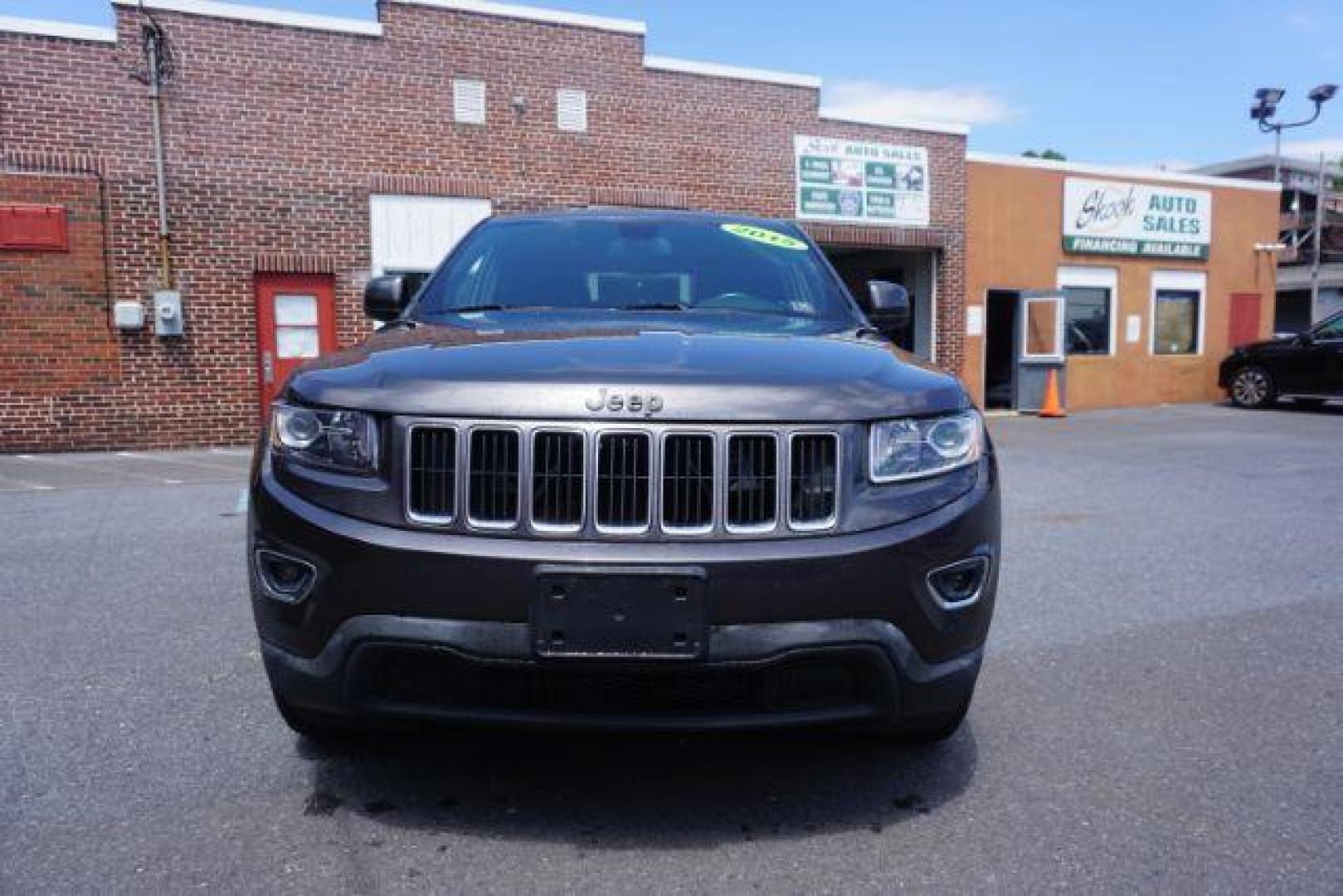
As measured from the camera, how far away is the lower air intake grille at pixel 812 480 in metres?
2.25

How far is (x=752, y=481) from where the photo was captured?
7.36 feet

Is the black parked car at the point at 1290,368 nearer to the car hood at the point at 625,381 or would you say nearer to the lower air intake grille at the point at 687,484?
the car hood at the point at 625,381

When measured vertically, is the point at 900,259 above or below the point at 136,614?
above

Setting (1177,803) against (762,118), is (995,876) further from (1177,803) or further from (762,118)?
(762,118)

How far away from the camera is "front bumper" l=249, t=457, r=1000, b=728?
214 centimetres

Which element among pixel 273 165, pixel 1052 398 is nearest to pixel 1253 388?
pixel 1052 398

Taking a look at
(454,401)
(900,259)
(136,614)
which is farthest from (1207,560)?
(900,259)

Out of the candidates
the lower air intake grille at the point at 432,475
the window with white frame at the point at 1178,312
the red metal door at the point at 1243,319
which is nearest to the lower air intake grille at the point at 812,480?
the lower air intake grille at the point at 432,475

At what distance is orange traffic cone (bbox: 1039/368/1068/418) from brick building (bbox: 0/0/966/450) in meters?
6.28

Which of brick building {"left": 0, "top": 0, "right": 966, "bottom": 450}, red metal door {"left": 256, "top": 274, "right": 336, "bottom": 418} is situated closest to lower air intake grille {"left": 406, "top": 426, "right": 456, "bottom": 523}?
red metal door {"left": 256, "top": 274, "right": 336, "bottom": 418}

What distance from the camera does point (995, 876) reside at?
7.45 feet

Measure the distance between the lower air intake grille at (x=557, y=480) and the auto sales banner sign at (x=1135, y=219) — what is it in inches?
696

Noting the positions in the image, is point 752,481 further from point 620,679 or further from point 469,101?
point 469,101

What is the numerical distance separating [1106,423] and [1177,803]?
1382 cm
